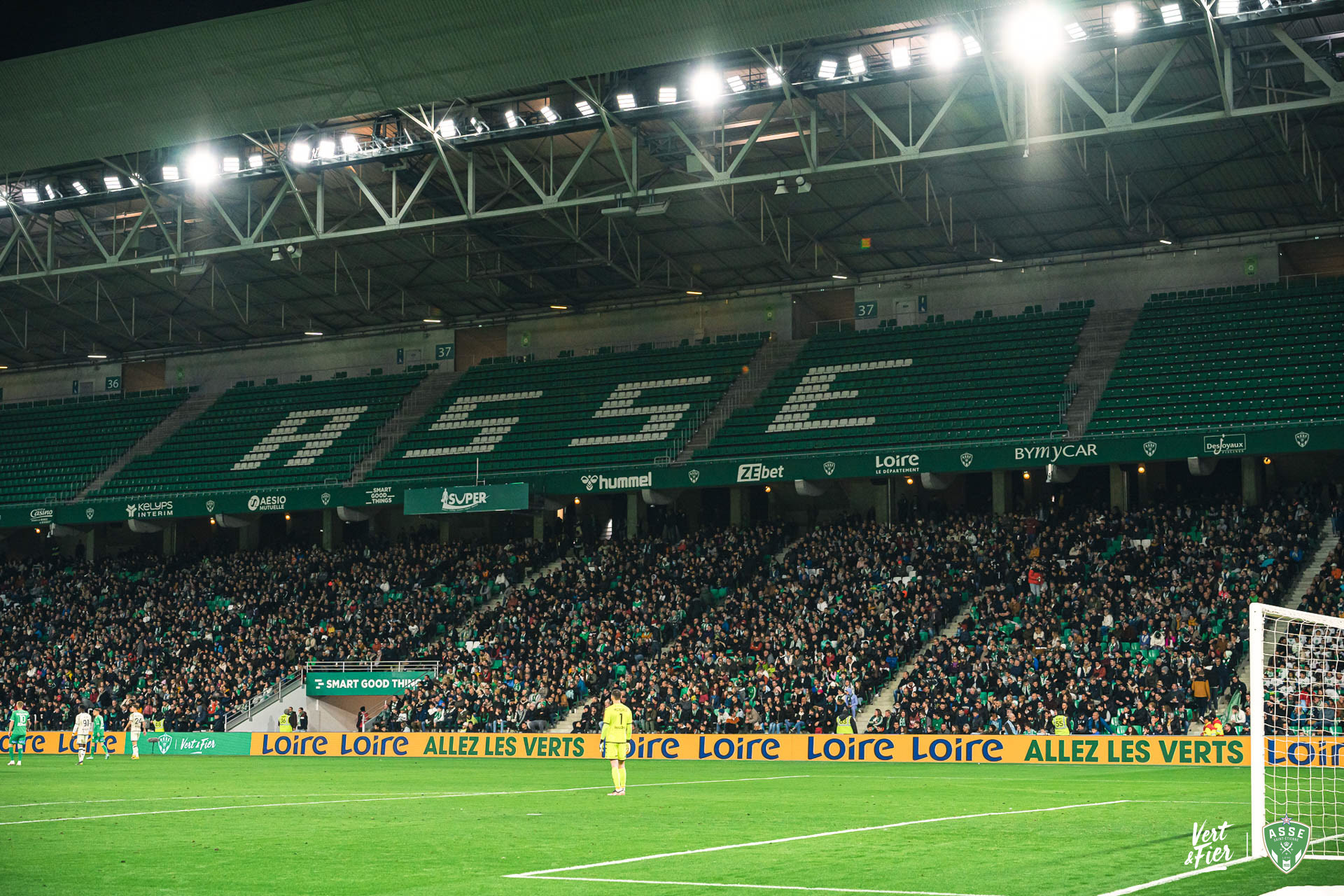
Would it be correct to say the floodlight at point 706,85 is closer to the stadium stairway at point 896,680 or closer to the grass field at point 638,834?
the stadium stairway at point 896,680

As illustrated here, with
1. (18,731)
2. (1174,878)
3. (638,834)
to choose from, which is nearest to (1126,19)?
(638,834)

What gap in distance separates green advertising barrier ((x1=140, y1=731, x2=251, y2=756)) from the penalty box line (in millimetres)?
30492

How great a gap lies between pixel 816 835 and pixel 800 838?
347 mm

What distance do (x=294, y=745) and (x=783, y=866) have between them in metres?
33.0

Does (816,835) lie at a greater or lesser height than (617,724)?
lesser

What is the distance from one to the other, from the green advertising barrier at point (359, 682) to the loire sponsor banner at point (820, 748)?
2.29 metres

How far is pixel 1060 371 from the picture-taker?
4681 centimetres

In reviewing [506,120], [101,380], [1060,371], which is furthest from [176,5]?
[101,380]

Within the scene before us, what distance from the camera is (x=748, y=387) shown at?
5269 centimetres

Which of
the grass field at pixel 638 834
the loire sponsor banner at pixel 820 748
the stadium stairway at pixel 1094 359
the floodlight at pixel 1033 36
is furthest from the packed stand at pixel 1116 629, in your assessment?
the floodlight at pixel 1033 36

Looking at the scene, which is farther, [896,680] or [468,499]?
[468,499]

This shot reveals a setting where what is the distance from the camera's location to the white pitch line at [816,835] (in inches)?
541

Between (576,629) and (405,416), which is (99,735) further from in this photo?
(405,416)

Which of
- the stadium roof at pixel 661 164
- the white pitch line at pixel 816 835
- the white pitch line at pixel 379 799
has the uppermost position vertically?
the stadium roof at pixel 661 164
